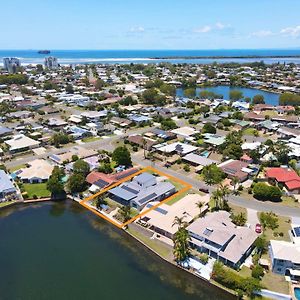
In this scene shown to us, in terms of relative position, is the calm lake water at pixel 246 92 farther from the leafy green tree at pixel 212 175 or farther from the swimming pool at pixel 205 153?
the leafy green tree at pixel 212 175

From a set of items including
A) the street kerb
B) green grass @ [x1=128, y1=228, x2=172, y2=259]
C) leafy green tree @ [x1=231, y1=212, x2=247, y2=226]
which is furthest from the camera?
the street kerb

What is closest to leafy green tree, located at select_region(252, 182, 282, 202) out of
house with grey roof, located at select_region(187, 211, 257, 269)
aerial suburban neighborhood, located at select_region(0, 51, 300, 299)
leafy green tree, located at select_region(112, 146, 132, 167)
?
aerial suburban neighborhood, located at select_region(0, 51, 300, 299)

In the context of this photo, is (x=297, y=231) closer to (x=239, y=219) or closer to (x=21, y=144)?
(x=239, y=219)

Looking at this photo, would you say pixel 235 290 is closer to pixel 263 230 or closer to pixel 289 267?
pixel 289 267

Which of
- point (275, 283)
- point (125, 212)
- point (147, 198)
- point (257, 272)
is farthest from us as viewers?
point (147, 198)

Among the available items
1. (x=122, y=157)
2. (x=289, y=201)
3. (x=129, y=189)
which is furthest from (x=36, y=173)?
(x=289, y=201)

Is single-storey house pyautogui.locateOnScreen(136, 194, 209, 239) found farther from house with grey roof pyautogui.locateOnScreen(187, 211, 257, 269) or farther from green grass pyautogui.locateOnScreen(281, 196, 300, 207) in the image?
green grass pyautogui.locateOnScreen(281, 196, 300, 207)

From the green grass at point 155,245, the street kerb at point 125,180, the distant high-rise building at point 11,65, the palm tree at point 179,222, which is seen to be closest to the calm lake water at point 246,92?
the street kerb at point 125,180
